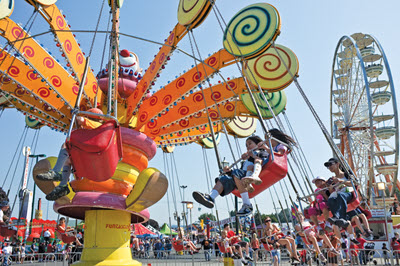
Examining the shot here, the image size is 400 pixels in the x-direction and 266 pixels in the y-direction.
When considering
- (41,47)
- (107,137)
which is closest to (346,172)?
(107,137)

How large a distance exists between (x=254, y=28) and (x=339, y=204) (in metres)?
3.79

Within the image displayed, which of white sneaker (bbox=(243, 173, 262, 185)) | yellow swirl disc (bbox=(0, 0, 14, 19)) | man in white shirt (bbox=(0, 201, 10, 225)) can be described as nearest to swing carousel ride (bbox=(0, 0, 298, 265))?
yellow swirl disc (bbox=(0, 0, 14, 19))

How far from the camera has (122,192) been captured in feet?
24.4

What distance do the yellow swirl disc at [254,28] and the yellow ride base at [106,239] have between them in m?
4.34

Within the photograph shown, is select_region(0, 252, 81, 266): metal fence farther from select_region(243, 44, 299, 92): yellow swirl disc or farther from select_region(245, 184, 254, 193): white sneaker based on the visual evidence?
select_region(243, 44, 299, 92): yellow swirl disc

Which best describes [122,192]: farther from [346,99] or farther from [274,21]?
[346,99]

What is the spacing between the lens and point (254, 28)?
7066mm

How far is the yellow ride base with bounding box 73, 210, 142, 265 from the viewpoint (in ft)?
23.1

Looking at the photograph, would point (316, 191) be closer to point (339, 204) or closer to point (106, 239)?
point (339, 204)

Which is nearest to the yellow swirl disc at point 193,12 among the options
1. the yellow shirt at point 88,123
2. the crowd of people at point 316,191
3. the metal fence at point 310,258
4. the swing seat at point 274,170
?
the crowd of people at point 316,191

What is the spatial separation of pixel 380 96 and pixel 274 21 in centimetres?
2032

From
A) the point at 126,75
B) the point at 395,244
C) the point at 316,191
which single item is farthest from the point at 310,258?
the point at 395,244

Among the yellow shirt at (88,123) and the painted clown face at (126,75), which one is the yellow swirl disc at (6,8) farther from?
the yellow shirt at (88,123)

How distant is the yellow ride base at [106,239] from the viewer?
7.05 metres
